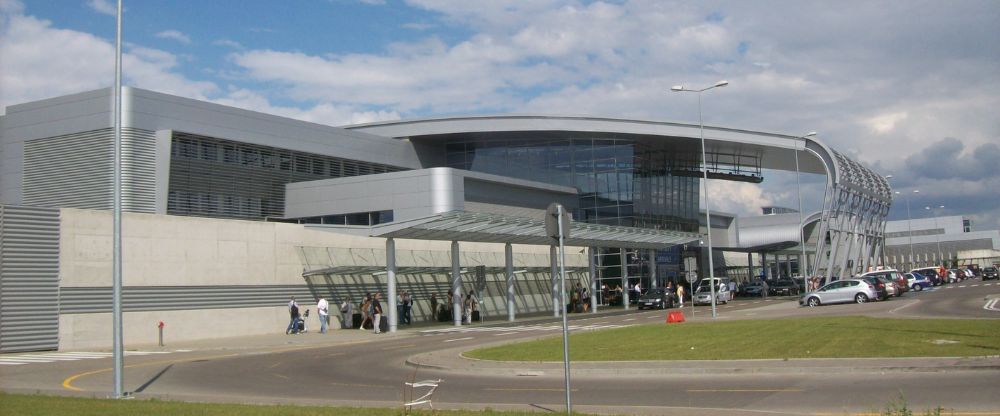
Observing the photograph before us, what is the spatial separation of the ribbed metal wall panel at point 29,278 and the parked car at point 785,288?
55.4 metres

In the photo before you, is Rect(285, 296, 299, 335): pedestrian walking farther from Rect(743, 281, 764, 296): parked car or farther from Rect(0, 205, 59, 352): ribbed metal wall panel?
Rect(743, 281, 764, 296): parked car

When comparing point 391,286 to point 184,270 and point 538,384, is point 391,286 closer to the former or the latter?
point 184,270

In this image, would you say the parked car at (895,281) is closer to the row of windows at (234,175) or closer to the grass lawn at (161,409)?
the row of windows at (234,175)

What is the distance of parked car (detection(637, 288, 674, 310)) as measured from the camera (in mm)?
56938

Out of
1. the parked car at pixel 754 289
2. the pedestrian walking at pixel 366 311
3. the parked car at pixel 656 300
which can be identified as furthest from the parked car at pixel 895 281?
the pedestrian walking at pixel 366 311

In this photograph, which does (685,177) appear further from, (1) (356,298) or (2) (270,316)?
(2) (270,316)

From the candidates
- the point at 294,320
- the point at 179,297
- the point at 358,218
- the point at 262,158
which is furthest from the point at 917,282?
the point at 179,297

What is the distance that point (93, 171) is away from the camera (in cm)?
4456

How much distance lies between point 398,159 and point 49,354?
36.7 m

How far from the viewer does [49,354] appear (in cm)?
2855

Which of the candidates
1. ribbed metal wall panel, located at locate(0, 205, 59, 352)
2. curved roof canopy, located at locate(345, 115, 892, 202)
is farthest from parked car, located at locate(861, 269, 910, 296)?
ribbed metal wall panel, located at locate(0, 205, 59, 352)

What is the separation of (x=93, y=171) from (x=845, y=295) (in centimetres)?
3835

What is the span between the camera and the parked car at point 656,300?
5694 cm

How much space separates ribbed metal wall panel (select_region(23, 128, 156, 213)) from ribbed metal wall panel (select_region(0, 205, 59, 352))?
1326cm
